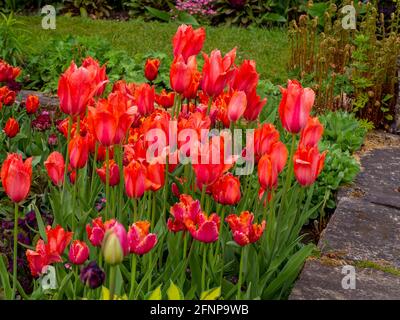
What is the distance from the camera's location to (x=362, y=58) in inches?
205

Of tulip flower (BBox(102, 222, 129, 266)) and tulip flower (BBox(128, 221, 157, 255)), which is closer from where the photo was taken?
tulip flower (BBox(102, 222, 129, 266))

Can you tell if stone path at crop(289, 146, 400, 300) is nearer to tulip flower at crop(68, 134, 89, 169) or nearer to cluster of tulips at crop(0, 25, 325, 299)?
cluster of tulips at crop(0, 25, 325, 299)

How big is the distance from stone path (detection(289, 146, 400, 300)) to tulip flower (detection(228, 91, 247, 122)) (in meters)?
0.64

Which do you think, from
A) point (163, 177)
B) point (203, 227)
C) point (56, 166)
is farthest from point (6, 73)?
point (203, 227)

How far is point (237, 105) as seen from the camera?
270 centimetres

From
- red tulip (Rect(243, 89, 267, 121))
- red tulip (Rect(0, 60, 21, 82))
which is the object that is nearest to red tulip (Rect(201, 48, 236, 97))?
red tulip (Rect(243, 89, 267, 121))

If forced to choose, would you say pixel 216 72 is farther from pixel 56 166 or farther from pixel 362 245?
pixel 362 245

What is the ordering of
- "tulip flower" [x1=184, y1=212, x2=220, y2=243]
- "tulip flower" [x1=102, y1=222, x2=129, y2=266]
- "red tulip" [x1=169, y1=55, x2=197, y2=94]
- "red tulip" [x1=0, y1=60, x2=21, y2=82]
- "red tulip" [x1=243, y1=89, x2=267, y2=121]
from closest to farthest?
"tulip flower" [x1=102, y1=222, x2=129, y2=266] < "tulip flower" [x1=184, y1=212, x2=220, y2=243] < "red tulip" [x1=169, y1=55, x2=197, y2=94] < "red tulip" [x1=243, y1=89, x2=267, y2=121] < "red tulip" [x1=0, y1=60, x2=21, y2=82]

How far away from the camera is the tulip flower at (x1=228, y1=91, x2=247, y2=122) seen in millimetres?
2676

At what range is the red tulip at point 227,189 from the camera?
8.08ft

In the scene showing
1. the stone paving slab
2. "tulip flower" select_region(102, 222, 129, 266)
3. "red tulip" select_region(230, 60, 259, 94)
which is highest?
"red tulip" select_region(230, 60, 259, 94)

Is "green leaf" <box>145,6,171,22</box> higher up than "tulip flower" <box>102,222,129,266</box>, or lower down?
higher up
